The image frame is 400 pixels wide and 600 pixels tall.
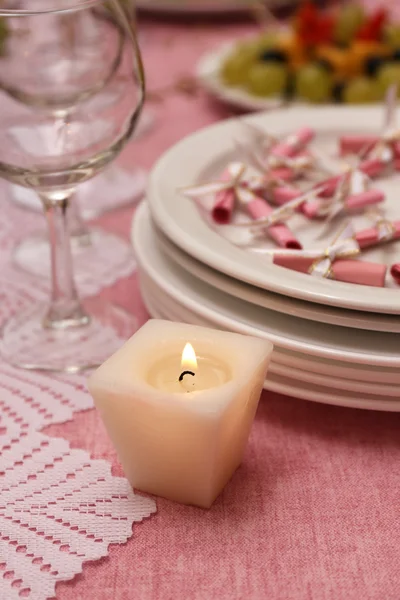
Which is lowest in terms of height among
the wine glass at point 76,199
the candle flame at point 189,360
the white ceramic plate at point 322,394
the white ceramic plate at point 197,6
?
the white ceramic plate at point 197,6

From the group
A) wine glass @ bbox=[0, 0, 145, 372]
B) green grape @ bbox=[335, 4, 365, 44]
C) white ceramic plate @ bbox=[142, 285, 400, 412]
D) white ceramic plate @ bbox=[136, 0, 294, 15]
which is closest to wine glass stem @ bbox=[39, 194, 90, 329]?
Answer: wine glass @ bbox=[0, 0, 145, 372]

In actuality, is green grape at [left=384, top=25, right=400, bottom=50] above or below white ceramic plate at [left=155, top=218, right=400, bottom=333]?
below

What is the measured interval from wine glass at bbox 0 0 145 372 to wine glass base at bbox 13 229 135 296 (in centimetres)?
5

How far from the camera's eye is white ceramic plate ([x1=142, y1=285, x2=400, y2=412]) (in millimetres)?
514

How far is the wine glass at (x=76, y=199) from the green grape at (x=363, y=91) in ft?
0.89

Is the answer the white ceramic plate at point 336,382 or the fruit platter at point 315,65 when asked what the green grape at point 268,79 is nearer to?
the fruit platter at point 315,65

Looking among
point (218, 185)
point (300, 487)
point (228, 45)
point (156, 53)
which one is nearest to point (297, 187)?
point (218, 185)

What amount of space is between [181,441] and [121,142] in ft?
0.83

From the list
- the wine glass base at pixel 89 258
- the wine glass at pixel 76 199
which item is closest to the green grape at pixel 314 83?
the wine glass at pixel 76 199

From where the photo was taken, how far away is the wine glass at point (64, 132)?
0.58 meters

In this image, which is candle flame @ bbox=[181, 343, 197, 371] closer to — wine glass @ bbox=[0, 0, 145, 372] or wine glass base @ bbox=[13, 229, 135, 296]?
wine glass @ bbox=[0, 0, 145, 372]

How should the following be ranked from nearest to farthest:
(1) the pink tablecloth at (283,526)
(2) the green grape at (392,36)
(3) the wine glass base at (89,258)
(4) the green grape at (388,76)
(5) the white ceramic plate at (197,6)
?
(1) the pink tablecloth at (283,526)
(3) the wine glass base at (89,258)
(4) the green grape at (388,76)
(2) the green grape at (392,36)
(5) the white ceramic plate at (197,6)

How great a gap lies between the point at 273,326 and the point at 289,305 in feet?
0.07

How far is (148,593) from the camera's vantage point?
43 centimetres
